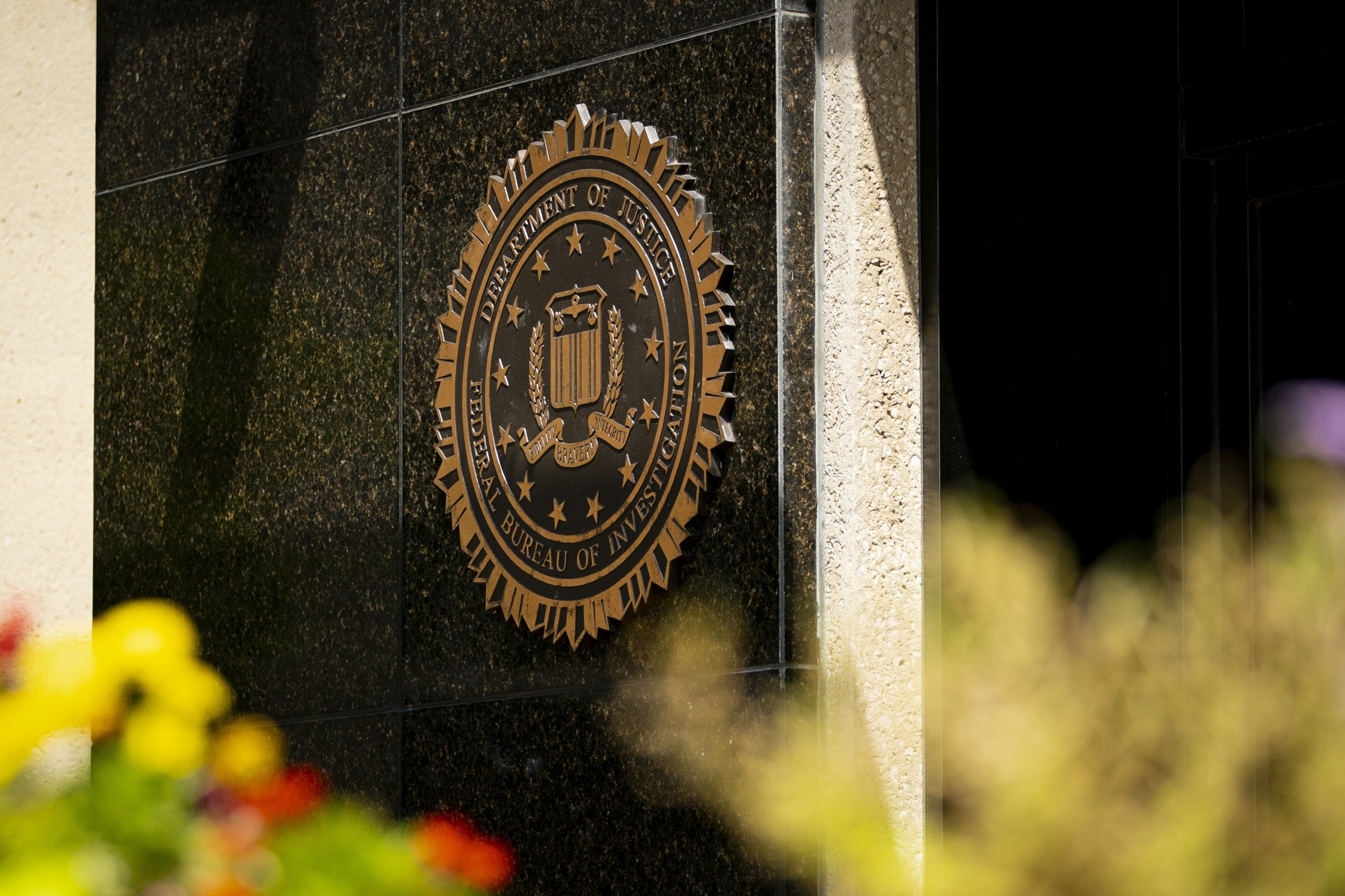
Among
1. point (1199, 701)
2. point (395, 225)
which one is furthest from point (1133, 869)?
point (395, 225)

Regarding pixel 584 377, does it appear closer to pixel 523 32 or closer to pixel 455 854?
pixel 523 32

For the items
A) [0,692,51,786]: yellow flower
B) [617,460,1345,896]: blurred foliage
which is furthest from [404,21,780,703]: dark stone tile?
[0,692,51,786]: yellow flower

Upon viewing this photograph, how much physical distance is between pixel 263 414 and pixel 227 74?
1175 millimetres

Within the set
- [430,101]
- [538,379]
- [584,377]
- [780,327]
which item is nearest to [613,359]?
[584,377]

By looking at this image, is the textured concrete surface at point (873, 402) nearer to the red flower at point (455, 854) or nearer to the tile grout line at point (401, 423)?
the tile grout line at point (401, 423)

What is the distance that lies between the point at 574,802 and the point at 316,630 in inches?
49.8

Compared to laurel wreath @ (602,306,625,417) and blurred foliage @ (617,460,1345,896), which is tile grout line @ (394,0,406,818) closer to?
laurel wreath @ (602,306,625,417)

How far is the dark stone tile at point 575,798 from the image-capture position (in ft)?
14.3

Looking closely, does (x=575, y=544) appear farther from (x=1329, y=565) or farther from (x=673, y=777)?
(x=1329, y=565)

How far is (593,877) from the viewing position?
15.2ft

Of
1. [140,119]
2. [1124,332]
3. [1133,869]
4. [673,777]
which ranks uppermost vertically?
[140,119]

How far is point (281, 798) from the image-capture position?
1165mm

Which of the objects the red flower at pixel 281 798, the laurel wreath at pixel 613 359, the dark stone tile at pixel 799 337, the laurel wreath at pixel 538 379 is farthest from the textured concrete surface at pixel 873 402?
the red flower at pixel 281 798

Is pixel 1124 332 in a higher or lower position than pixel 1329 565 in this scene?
higher
